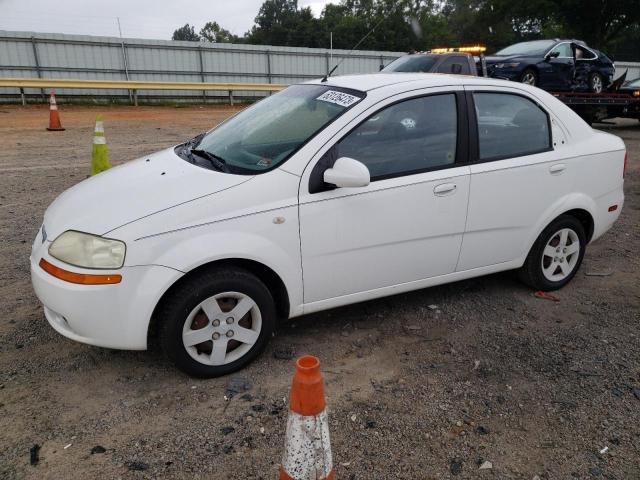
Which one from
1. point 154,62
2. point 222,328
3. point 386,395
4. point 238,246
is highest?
point 154,62

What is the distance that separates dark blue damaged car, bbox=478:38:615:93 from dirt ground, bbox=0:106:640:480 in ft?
27.9

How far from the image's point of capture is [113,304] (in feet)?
8.82

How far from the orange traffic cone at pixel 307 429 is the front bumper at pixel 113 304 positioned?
1.23m

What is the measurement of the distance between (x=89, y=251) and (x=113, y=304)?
0.30 meters

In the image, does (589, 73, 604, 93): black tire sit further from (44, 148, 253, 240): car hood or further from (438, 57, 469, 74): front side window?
(44, 148, 253, 240): car hood

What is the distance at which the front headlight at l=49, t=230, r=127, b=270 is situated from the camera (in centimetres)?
266

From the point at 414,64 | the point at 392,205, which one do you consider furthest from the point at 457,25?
the point at 392,205

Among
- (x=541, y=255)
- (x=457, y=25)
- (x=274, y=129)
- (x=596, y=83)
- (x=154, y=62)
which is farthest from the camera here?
(x=457, y=25)

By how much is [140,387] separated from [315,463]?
1.49 m

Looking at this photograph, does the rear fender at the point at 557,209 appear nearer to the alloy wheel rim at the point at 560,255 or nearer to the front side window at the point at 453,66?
the alloy wheel rim at the point at 560,255

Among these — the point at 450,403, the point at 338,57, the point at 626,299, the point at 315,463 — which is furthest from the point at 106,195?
the point at 338,57

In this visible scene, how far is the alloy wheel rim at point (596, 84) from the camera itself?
13.0 meters

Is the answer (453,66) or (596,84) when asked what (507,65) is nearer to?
(453,66)

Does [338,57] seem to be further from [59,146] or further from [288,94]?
[288,94]
